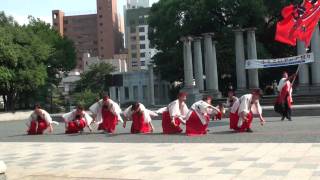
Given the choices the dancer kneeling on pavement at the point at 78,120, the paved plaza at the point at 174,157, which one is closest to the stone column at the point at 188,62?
the dancer kneeling on pavement at the point at 78,120

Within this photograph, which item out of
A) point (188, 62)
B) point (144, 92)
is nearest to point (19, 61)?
point (188, 62)

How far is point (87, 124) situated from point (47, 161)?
7.82 m

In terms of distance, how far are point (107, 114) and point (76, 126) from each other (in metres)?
1.51

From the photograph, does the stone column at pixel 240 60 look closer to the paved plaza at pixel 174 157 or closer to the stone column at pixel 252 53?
the stone column at pixel 252 53

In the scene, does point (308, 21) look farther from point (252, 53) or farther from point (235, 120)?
point (252, 53)

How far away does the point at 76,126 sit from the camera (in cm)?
2117

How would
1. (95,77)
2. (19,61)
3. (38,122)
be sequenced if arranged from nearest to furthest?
(38,122), (19,61), (95,77)

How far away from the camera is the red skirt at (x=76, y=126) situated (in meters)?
21.1

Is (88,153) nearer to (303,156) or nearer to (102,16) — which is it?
(303,156)

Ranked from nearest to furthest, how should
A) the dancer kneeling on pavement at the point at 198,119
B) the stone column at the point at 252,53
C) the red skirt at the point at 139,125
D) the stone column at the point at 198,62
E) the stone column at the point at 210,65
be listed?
the dancer kneeling on pavement at the point at 198,119 < the red skirt at the point at 139,125 < the stone column at the point at 252,53 < the stone column at the point at 210,65 < the stone column at the point at 198,62

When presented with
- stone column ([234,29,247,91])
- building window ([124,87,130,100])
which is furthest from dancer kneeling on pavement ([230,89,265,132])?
→ building window ([124,87,130,100])

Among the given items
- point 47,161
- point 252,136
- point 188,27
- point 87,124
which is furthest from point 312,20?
point 188,27

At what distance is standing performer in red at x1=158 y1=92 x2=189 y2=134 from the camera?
18031 mm

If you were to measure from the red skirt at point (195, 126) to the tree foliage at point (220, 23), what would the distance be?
2920cm
